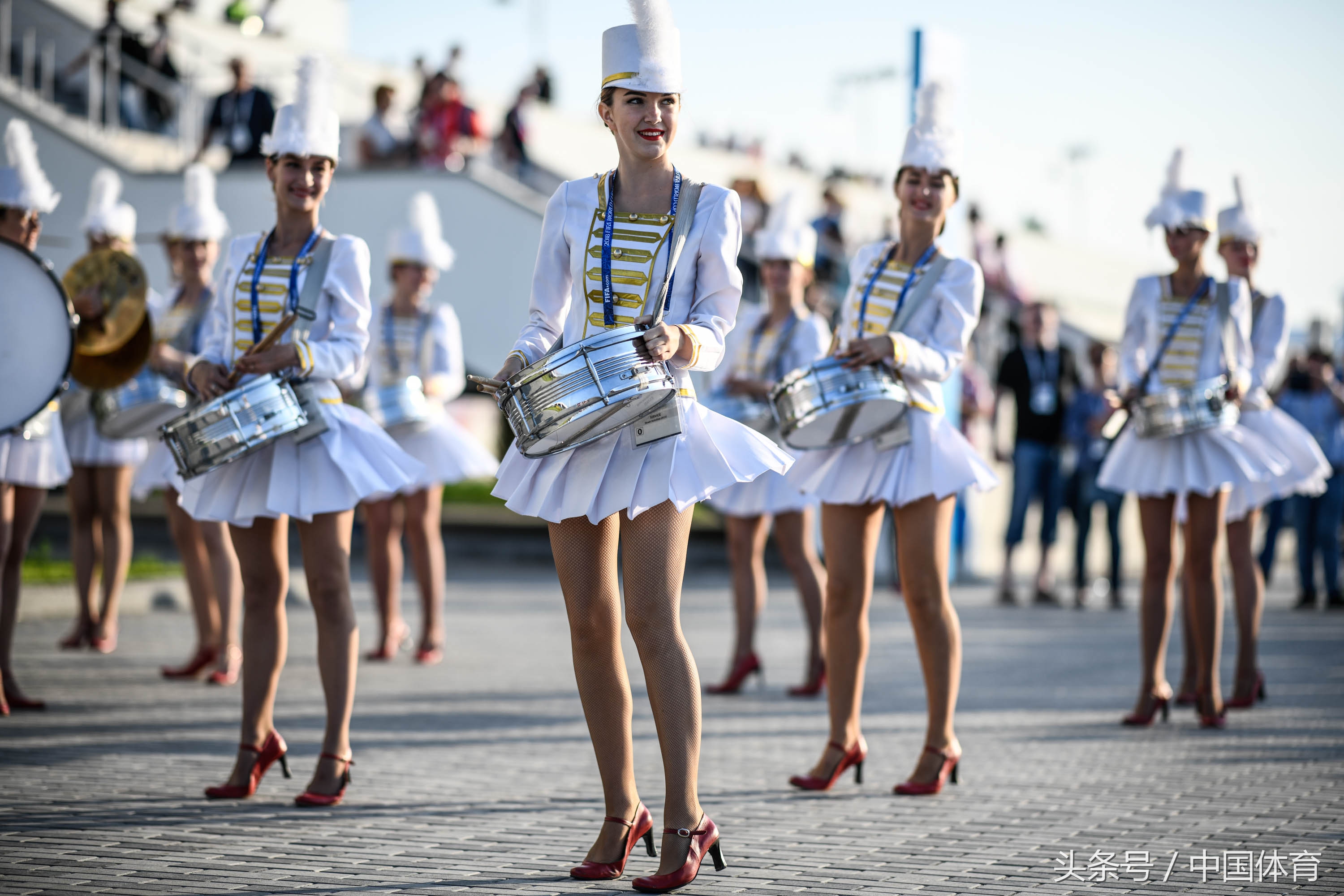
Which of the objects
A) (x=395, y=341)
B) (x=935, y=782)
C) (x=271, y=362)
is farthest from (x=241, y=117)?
(x=935, y=782)

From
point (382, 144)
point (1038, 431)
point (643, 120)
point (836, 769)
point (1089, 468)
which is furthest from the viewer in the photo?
point (382, 144)

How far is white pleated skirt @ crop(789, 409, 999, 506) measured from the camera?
5574mm

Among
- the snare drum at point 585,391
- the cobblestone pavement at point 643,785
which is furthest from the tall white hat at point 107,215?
the snare drum at point 585,391

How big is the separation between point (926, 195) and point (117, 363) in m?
3.91

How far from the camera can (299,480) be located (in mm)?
5344

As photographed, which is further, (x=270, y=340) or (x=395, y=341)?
(x=395, y=341)

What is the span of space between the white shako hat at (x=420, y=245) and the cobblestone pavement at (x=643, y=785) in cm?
258

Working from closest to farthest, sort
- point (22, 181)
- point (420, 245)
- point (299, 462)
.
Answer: point (299, 462), point (22, 181), point (420, 245)

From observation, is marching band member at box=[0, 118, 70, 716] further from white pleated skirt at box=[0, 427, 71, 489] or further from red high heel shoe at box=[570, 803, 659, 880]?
red high heel shoe at box=[570, 803, 659, 880]

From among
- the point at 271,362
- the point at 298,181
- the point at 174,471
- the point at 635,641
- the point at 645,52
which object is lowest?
the point at 635,641

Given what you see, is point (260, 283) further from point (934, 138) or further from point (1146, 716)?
point (1146, 716)

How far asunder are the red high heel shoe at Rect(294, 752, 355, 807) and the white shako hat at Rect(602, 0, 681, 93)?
2.60 meters

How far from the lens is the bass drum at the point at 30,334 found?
596cm

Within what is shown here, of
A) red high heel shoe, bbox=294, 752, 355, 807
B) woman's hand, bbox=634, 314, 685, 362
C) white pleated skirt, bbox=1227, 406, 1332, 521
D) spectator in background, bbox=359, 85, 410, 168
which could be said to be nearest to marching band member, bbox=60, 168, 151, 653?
red high heel shoe, bbox=294, 752, 355, 807
